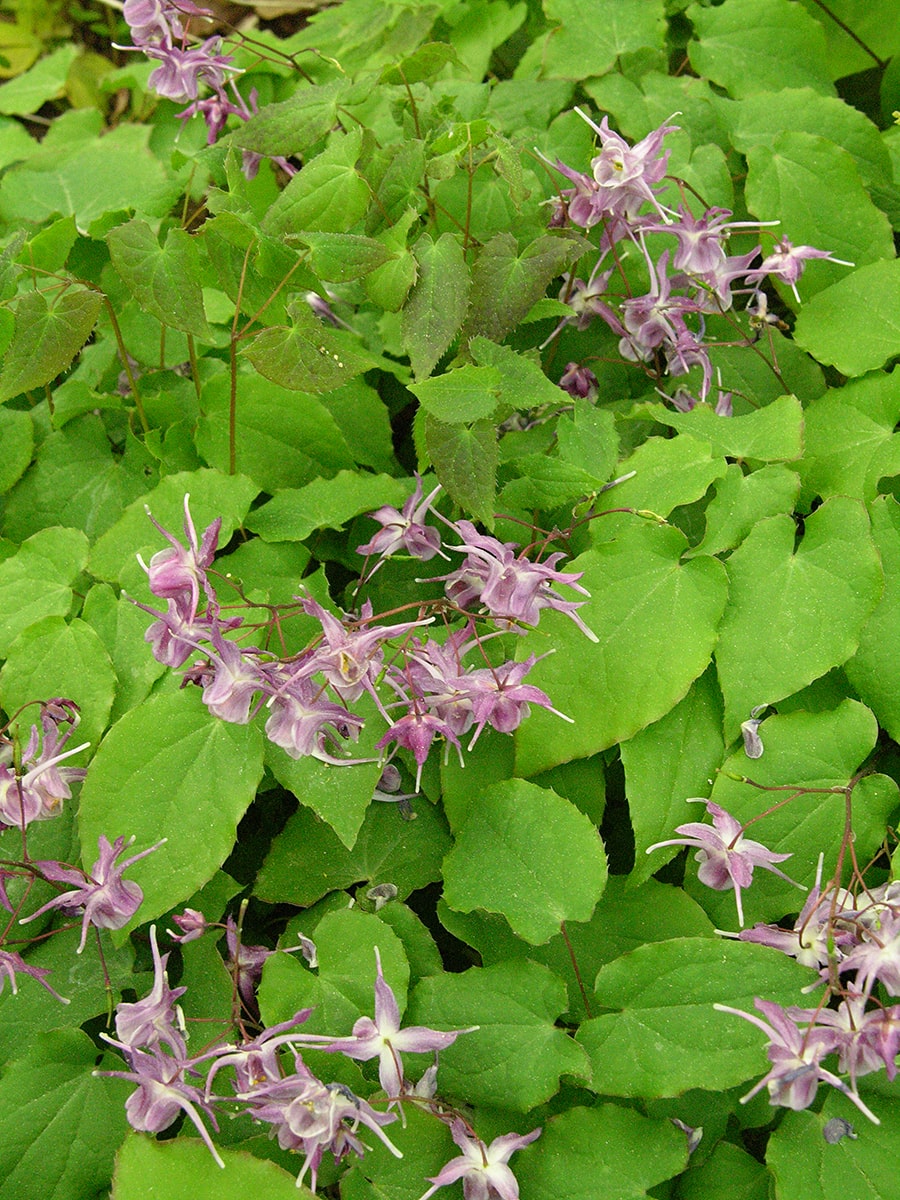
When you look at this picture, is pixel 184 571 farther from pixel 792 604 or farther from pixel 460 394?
pixel 792 604

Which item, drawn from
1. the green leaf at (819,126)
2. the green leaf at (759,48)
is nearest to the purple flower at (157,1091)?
the green leaf at (819,126)

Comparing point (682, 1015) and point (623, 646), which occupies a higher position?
point (623, 646)

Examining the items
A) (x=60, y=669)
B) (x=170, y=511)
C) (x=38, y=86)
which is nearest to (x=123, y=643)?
(x=60, y=669)

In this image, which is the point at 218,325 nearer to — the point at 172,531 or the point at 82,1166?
the point at 172,531

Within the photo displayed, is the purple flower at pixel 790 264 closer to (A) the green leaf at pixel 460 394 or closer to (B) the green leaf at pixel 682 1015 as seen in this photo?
(A) the green leaf at pixel 460 394

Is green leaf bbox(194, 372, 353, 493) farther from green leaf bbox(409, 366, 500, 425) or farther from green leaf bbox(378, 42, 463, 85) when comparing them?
green leaf bbox(378, 42, 463, 85)

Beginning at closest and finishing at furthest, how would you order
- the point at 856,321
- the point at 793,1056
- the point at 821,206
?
1. the point at 793,1056
2. the point at 856,321
3. the point at 821,206

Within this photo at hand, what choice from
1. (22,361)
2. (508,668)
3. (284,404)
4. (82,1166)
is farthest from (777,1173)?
(22,361)
